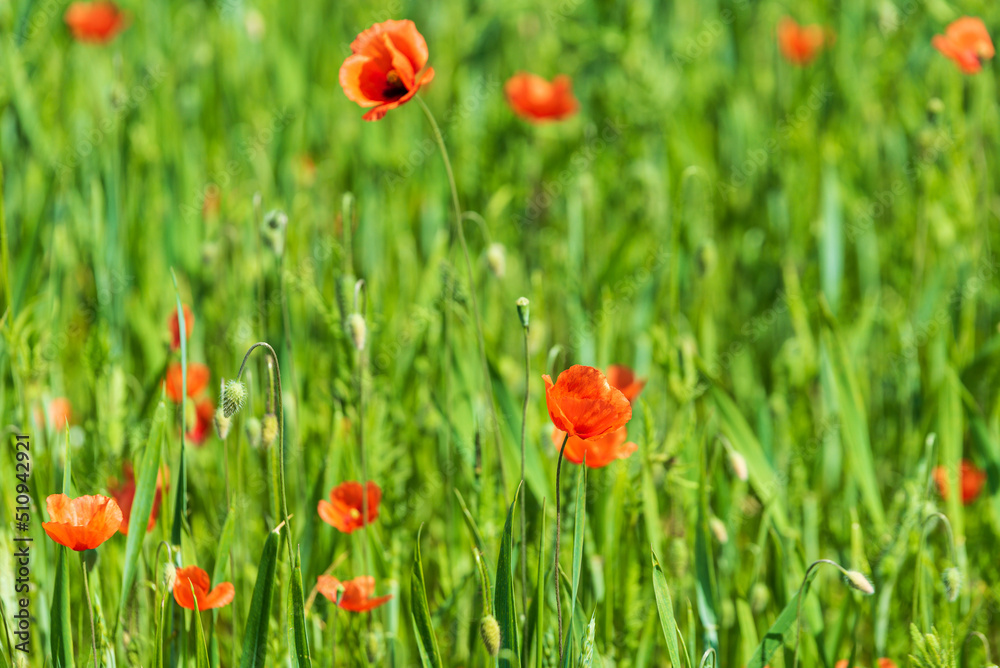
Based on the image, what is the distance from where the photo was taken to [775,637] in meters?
1.23

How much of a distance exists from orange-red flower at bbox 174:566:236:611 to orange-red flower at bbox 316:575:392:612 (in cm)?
13

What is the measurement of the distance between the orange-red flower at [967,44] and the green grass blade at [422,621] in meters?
1.56

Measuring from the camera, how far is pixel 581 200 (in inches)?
94.4

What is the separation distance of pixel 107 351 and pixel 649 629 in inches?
42.6

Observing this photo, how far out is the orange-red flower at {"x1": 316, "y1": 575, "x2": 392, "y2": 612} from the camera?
1.25m

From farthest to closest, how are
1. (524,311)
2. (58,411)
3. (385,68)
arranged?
(58,411) < (385,68) < (524,311)

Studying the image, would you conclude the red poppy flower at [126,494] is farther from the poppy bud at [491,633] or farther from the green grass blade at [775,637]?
the green grass blade at [775,637]

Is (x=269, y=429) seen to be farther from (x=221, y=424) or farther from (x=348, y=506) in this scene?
(x=348, y=506)

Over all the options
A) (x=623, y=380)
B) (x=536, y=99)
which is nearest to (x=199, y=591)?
(x=623, y=380)

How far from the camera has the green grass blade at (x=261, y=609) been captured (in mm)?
1051

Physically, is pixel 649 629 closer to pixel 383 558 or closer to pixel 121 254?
pixel 383 558

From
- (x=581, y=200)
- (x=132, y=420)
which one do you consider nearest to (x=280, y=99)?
(x=581, y=200)

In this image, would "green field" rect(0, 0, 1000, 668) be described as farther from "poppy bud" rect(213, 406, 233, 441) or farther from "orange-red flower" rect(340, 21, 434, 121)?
"orange-red flower" rect(340, 21, 434, 121)

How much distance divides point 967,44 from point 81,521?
1.94 metres
